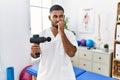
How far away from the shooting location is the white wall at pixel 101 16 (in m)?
3.12

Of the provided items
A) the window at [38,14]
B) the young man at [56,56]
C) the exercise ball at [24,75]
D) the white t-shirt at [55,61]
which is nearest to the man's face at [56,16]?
the young man at [56,56]

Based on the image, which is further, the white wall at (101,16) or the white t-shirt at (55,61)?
the white wall at (101,16)

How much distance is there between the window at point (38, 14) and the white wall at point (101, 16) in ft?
2.44

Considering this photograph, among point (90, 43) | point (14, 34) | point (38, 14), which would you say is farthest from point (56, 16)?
point (38, 14)

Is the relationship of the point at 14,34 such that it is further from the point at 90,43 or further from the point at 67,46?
the point at 67,46

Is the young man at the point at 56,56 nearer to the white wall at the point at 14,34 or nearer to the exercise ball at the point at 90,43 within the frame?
the white wall at the point at 14,34

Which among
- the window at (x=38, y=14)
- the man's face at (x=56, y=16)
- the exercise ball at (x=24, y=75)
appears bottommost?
the exercise ball at (x=24, y=75)

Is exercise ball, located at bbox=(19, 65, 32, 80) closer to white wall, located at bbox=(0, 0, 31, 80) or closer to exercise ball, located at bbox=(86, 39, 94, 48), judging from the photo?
white wall, located at bbox=(0, 0, 31, 80)

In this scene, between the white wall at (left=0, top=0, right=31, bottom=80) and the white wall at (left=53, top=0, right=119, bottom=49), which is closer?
the white wall at (left=0, top=0, right=31, bottom=80)

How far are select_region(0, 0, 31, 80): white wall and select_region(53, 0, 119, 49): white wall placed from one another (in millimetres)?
1360

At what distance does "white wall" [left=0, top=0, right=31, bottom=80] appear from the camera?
8.49 ft

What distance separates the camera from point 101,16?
10.7 feet

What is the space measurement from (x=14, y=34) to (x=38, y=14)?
3.07 feet

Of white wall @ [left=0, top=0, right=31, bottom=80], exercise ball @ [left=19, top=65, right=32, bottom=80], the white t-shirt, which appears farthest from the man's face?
exercise ball @ [left=19, top=65, right=32, bottom=80]
